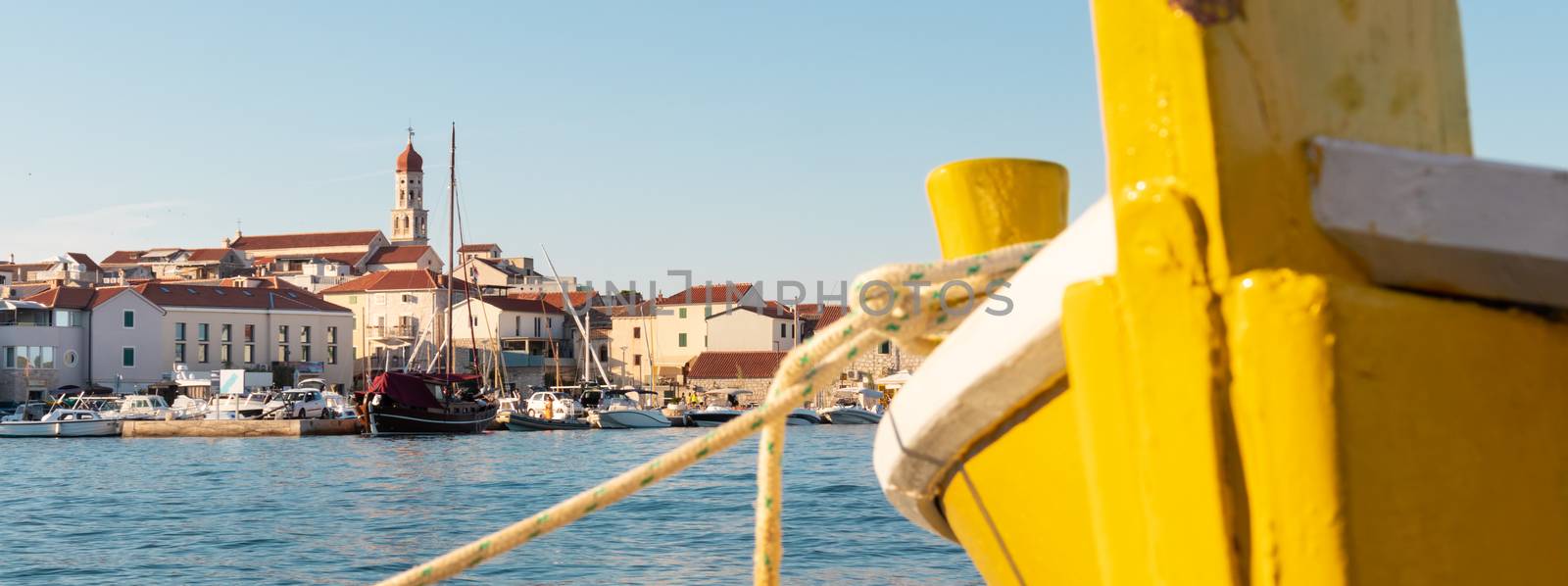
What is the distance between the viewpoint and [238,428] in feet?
133

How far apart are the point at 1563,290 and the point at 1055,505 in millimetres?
677

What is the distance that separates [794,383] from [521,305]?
60.8m

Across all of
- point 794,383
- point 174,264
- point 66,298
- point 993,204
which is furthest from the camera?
point 174,264

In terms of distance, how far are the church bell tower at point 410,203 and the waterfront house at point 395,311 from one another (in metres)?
37.4

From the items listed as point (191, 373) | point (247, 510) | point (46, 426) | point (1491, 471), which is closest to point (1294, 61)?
point (1491, 471)

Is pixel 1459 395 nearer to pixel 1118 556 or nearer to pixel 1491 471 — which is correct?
pixel 1491 471

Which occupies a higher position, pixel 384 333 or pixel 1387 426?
pixel 384 333

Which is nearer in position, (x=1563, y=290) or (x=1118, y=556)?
(x=1563, y=290)

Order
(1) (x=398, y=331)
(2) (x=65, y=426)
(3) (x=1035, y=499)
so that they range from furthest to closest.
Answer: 1. (1) (x=398, y=331)
2. (2) (x=65, y=426)
3. (3) (x=1035, y=499)

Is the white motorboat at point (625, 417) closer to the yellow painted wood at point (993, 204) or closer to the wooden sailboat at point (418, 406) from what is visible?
the wooden sailboat at point (418, 406)

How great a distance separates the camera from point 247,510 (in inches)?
727

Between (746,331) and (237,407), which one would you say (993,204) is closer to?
(237,407)

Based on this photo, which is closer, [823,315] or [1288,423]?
[1288,423]

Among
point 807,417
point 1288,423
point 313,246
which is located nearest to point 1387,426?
point 1288,423
